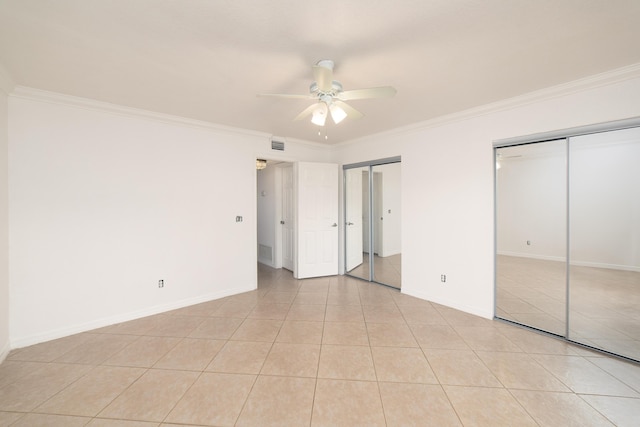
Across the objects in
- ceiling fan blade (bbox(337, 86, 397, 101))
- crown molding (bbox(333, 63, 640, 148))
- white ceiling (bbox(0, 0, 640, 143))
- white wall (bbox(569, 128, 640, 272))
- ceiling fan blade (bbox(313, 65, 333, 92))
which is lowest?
white wall (bbox(569, 128, 640, 272))

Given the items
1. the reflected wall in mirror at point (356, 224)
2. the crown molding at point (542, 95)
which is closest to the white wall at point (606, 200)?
the crown molding at point (542, 95)

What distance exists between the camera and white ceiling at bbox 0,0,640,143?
4.86 ft

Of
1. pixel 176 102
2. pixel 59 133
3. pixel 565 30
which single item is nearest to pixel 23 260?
pixel 59 133

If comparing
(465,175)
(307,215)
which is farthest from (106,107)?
(465,175)

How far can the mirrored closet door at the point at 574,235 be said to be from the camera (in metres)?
2.24

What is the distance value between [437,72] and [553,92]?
1284mm

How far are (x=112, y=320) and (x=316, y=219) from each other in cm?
310

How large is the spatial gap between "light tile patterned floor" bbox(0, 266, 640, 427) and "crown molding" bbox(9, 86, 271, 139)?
7.99 ft

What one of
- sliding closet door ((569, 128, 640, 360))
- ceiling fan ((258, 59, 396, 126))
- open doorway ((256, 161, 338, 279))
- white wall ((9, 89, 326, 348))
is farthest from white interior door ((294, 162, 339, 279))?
sliding closet door ((569, 128, 640, 360))

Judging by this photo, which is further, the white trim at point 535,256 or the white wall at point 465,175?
the white trim at point 535,256

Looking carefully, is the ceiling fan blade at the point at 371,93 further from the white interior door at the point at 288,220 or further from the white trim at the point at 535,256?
the white interior door at the point at 288,220

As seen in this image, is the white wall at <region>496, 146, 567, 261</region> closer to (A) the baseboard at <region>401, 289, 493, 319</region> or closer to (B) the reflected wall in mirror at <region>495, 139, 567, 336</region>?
(B) the reflected wall in mirror at <region>495, 139, 567, 336</region>

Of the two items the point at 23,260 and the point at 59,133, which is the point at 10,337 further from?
the point at 59,133

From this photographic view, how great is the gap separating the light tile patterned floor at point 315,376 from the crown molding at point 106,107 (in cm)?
244
